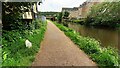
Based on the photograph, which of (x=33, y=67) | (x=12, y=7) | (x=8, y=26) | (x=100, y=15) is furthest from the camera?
(x=100, y=15)

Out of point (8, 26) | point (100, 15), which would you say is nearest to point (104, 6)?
point (100, 15)

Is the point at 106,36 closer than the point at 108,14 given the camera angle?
Yes

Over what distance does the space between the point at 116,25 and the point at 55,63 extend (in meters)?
34.7

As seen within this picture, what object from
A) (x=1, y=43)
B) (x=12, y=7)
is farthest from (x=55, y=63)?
(x=12, y=7)

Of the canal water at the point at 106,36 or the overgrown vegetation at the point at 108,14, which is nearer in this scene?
the canal water at the point at 106,36

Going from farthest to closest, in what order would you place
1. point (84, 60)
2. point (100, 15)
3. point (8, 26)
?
point (100, 15), point (8, 26), point (84, 60)

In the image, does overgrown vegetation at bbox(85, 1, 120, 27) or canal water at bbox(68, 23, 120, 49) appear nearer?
canal water at bbox(68, 23, 120, 49)

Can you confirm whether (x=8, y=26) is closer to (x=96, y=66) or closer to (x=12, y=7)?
(x=12, y=7)

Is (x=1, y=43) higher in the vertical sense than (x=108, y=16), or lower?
higher

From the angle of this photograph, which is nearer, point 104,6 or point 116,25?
point 116,25

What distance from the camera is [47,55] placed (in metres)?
12.9


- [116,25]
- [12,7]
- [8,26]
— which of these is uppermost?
[12,7]

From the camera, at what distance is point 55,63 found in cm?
1088

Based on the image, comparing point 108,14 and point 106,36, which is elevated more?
point 106,36
